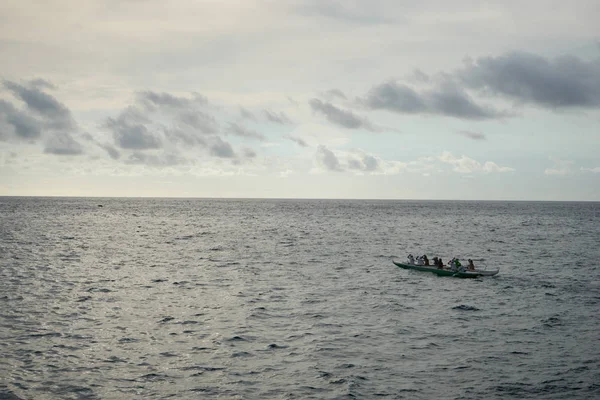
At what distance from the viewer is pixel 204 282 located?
5019 centimetres

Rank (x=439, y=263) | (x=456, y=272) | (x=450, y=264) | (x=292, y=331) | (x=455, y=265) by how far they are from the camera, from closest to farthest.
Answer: (x=292, y=331) → (x=456, y=272) → (x=455, y=265) → (x=450, y=264) → (x=439, y=263)

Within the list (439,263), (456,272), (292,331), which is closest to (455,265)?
(456,272)

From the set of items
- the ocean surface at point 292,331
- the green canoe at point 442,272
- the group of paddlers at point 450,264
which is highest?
the group of paddlers at point 450,264

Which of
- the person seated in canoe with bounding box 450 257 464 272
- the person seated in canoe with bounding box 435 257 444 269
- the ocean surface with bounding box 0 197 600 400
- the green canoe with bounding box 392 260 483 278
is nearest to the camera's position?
the ocean surface with bounding box 0 197 600 400

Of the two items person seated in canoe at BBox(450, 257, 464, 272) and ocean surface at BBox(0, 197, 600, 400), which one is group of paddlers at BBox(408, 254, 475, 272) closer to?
person seated in canoe at BBox(450, 257, 464, 272)

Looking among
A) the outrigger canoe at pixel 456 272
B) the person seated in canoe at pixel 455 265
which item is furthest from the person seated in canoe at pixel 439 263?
the person seated in canoe at pixel 455 265

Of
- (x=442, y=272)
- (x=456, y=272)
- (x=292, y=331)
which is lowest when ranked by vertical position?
(x=292, y=331)

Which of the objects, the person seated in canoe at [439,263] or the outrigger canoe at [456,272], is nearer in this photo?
the outrigger canoe at [456,272]

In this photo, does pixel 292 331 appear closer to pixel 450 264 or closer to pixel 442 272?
pixel 442 272

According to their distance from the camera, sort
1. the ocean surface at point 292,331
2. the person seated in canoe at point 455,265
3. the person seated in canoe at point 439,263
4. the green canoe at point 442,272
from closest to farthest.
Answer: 1. the ocean surface at point 292,331
2. the green canoe at point 442,272
3. the person seated in canoe at point 455,265
4. the person seated in canoe at point 439,263

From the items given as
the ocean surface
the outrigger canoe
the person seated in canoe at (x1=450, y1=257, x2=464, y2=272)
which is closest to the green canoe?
the outrigger canoe

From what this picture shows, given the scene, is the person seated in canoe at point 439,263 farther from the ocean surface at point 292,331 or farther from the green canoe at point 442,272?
the ocean surface at point 292,331

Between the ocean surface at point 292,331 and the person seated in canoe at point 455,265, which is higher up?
the person seated in canoe at point 455,265

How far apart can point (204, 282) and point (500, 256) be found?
148ft
